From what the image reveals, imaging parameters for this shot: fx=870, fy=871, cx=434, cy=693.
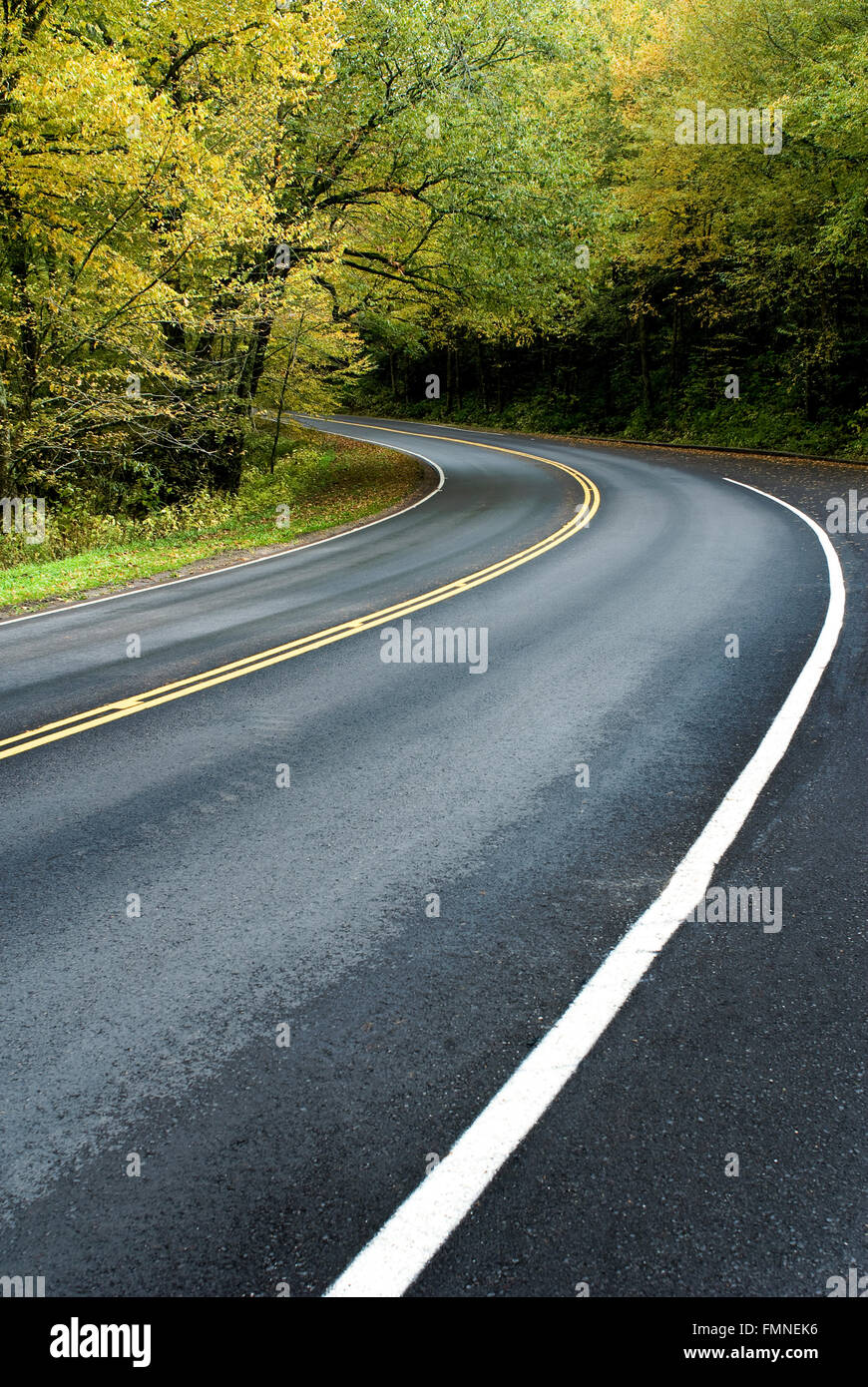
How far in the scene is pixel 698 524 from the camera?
1633cm

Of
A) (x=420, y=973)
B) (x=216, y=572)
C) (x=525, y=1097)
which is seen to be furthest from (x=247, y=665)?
(x=216, y=572)

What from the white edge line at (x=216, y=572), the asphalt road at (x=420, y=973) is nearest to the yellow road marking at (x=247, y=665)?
the asphalt road at (x=420, y=973)

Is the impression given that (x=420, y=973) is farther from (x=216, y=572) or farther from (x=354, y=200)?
(x=354, y=200)

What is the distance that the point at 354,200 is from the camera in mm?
20953

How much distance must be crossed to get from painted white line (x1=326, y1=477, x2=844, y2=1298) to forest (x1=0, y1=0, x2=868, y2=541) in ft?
47.6

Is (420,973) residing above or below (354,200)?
below

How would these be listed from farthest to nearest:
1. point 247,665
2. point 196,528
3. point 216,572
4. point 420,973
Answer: point 196,528, point 216,572, point 247,665, point 420,973

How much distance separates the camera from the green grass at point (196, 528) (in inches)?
570

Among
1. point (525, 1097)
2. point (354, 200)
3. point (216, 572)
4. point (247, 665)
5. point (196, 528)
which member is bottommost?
point (525, 1097)

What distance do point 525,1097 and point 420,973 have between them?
0.84 m

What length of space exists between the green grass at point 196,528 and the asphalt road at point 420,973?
6.42 m

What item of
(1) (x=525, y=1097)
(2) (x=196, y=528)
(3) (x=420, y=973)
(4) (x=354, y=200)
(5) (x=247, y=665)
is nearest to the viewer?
(1) (x=525, y=1097)

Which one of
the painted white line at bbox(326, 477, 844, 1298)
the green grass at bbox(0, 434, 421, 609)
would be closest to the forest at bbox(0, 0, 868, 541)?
the green grass at bbox(0, 434, 421, 609)

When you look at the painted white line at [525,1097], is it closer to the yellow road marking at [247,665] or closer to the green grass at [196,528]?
the yellow road marking at [247,665]
